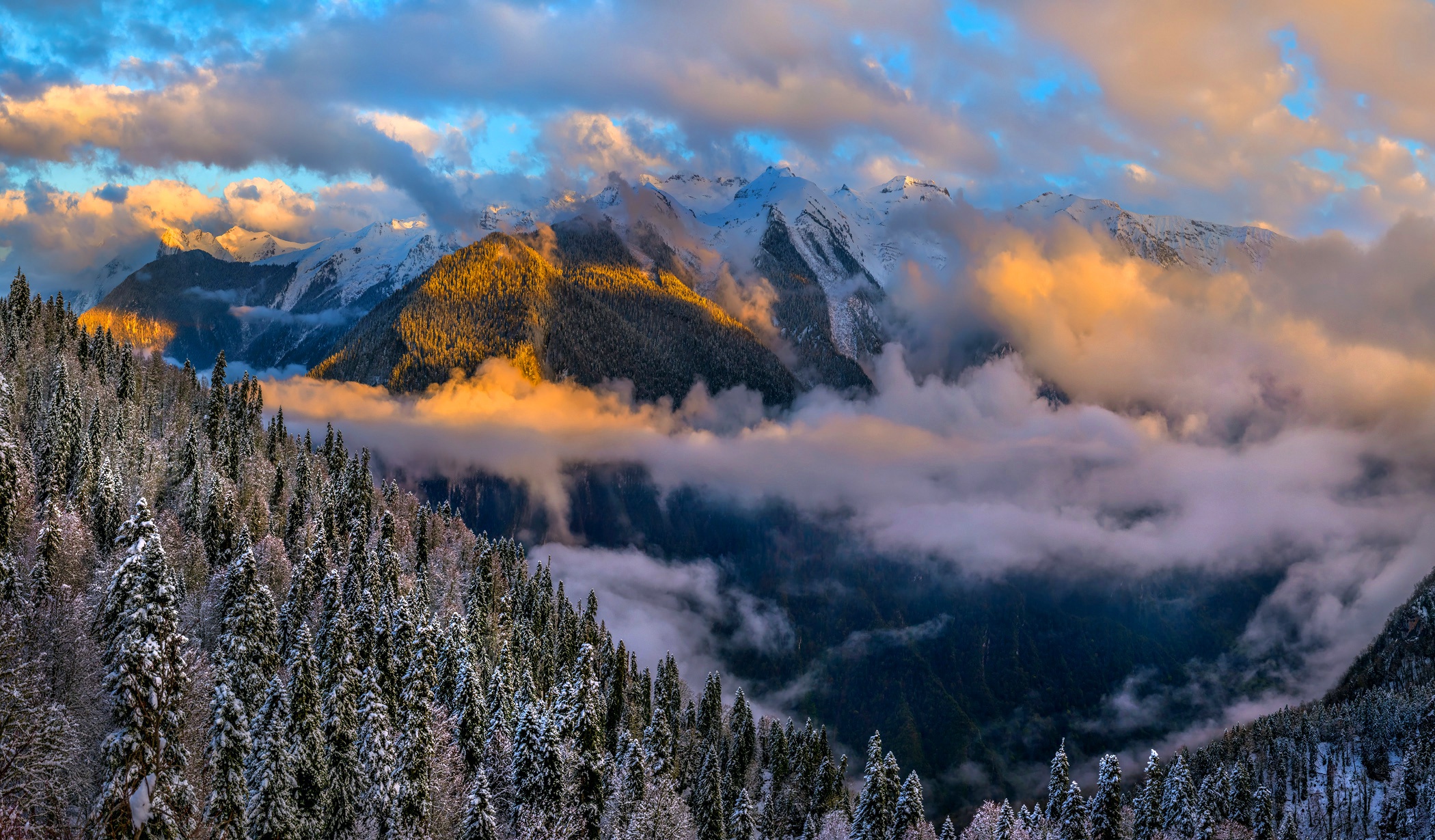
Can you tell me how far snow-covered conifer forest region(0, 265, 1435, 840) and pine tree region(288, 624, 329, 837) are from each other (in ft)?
0.45

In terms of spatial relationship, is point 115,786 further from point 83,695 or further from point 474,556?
point 474,556

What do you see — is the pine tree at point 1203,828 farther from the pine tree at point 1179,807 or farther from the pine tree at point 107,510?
the pine tree at point 107,510

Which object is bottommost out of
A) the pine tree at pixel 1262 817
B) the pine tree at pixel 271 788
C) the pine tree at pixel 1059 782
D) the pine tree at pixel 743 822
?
the pine tree at pixel 1262 817

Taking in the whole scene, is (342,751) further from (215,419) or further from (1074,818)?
(215,419)

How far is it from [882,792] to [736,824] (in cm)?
1527

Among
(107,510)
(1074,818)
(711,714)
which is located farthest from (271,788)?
(711,714)

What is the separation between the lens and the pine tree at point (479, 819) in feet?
156

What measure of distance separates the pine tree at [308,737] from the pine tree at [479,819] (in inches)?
310

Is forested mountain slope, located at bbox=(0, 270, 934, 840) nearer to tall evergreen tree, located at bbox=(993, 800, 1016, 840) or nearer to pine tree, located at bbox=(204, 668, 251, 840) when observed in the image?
pine tree, located at bbox=(204, 668, 251, 840)

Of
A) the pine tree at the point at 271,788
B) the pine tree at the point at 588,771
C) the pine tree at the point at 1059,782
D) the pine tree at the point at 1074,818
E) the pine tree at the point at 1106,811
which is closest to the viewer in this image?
the pine tree at the point at 271,788

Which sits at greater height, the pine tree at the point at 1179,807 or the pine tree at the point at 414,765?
the pine tree at the point at 414,765

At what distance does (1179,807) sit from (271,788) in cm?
7946

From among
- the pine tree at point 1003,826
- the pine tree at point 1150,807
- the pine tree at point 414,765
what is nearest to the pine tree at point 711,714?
the pine tree at point 1003,826

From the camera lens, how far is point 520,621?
137 metres
